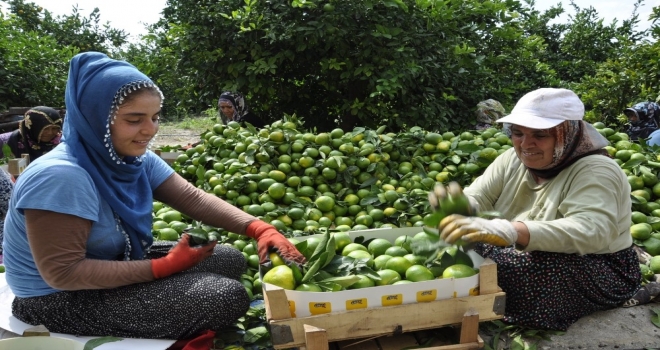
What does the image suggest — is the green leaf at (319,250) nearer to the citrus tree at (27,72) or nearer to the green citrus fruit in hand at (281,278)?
the green citrus fruit in hand at (281,278)

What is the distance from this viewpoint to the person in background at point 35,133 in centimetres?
544

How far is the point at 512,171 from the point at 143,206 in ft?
6.15

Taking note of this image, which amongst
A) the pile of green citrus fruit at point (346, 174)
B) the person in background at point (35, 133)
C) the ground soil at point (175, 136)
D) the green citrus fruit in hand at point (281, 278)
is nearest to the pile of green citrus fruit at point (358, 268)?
the green citrus fruit in hand at point (281, 278)

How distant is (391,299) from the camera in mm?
2111

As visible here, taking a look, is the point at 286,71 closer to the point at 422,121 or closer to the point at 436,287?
the point at 422,121

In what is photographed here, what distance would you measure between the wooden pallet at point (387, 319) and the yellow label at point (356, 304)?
0.03m

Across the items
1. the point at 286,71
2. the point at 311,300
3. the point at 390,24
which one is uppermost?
the point at 390,24

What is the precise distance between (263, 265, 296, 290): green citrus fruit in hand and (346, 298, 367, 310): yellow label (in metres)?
0.25

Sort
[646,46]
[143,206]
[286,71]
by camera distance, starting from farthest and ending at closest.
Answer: [646,46] < [286,71] < [143,206]

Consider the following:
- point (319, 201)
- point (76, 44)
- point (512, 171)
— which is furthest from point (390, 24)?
point (76, 44)

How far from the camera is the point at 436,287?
2123 mm

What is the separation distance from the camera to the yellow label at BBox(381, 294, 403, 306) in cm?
211

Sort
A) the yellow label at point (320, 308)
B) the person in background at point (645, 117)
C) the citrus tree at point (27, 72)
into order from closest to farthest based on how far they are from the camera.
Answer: the yellow label at point (320, 308)
the person in background at point (645, 117)
the citrus tree at point (27, 72)

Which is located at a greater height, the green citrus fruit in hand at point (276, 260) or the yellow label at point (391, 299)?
the green citrus fruit in hand at point (276, 260)
